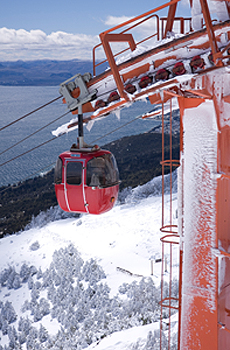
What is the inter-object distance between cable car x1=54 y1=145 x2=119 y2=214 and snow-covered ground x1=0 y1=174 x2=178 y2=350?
17.1 ft

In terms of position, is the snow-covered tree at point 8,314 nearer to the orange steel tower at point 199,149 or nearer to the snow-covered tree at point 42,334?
the snow-covered tree at point 42,334

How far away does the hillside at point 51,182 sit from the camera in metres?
33.5

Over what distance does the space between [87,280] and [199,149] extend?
13690 mm

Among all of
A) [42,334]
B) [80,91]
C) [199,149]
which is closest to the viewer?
[199,149]

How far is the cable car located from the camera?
5977 mm

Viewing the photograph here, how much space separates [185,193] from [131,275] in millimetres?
12396

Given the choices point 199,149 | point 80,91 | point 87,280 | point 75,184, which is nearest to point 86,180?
point 75,184

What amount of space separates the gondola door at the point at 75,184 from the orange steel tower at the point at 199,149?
81.6 inches

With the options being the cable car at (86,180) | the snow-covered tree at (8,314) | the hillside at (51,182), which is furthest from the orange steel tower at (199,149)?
the hillside at (51,182)

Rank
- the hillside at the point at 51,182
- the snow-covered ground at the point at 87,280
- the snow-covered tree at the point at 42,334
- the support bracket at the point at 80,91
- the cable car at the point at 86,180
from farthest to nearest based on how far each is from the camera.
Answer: the hillside at the point at 51,182 → the snow-covered tree at the point at 42,334 → the snow-covered ground at the point at 87,280 → the cable car at the point at 86,180 → the support bracket at the point at 80,91

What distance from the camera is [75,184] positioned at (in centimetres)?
611

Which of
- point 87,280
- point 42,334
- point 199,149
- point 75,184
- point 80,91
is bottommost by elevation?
point 87,280

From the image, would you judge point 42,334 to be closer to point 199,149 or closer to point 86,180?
point 86,180

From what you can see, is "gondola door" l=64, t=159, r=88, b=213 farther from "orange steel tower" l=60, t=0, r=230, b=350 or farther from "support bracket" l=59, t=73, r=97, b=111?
"orange steel tower" l=60, t=0, r=230, b=350
